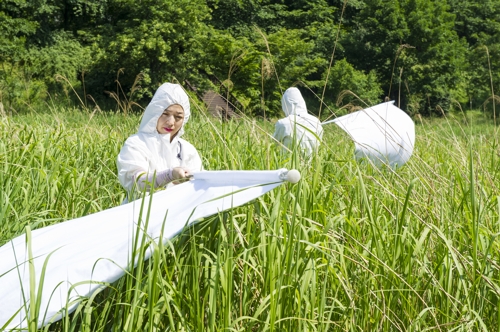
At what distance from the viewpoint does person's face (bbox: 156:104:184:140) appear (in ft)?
9.42

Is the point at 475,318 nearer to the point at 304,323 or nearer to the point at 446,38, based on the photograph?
the point at 304,323

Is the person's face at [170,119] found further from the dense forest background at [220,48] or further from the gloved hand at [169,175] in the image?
the dense forest background at [220,48]

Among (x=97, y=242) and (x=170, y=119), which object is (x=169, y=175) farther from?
(x=97, y=242)

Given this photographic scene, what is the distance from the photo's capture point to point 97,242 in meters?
1.99

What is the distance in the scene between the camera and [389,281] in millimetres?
2162

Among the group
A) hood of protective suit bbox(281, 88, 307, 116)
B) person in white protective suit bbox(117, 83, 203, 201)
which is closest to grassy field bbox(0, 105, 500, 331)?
person in white protective suit bbox(117, 83, 203, 201)

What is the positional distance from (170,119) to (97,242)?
985 millimetres

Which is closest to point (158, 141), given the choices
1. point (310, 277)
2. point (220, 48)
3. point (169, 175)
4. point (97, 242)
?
point (169, 175)

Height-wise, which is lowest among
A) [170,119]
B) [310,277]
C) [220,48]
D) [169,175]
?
[220,48]

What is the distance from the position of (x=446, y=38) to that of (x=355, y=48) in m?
4.44

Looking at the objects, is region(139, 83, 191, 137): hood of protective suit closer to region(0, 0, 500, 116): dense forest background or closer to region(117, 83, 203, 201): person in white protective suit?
region(117, 83, 203, 201): person in white protective suit

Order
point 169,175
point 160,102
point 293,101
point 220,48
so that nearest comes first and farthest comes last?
1. point 169,175
2. point 160,102
3. point 293,101
4. point 220,48

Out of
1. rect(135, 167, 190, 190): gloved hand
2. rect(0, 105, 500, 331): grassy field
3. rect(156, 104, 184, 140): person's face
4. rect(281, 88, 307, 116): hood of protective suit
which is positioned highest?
rect(156, 104, 184, 140): person's face

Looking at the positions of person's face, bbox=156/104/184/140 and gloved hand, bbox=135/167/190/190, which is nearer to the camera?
gloved hand, bbox=135/167/190/190
